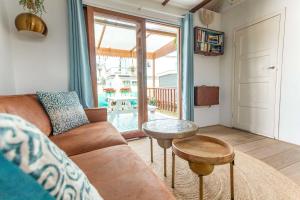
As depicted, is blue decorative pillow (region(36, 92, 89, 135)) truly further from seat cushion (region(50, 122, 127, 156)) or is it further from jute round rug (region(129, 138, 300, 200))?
jute round rug (region(129, 138, 300, 200))

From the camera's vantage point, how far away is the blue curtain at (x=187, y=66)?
2.90 meters

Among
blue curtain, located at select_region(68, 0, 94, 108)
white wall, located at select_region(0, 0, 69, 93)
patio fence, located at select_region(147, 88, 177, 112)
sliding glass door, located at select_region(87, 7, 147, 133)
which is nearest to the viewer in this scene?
white wall, located at select_region(0, 0, 69, 93)

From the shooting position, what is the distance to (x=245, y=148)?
220cm

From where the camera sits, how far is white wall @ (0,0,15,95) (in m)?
1.64

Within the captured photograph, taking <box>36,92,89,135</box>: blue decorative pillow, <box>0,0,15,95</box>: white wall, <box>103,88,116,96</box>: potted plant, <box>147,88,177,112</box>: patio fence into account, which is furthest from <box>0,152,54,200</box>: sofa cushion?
<box>147,88,177,112</box>: patio fence

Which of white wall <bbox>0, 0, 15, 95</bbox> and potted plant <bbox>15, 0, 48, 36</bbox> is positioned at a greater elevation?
potted plant <bbox>15, 0, 48, 36</bbox>

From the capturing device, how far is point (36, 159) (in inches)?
10.2

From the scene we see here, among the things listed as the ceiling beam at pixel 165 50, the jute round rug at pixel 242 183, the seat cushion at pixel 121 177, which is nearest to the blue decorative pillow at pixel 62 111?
the seat cushion at pixel 121 177

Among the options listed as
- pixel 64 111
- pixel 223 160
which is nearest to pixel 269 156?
pixel 223 160

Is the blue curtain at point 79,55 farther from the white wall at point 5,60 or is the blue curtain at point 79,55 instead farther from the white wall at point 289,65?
the white wall at point 289,65

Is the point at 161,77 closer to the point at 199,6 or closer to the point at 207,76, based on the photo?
the point at 207,76

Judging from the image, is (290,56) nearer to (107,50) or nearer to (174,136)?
(174,136)

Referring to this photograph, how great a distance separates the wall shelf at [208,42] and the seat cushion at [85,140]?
2439 mm

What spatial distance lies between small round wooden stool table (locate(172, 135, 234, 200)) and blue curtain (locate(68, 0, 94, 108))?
152cm
